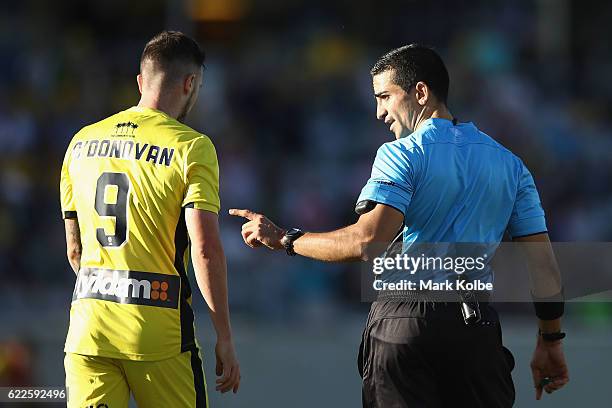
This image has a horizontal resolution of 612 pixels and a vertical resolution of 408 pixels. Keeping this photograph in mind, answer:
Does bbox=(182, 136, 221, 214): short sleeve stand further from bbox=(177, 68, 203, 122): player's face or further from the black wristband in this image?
the black wristband

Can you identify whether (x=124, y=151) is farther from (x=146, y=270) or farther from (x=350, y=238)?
(x=350, y=238)

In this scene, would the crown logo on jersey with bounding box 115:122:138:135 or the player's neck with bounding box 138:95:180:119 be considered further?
the player's neck with bounding box 138:95:180:119

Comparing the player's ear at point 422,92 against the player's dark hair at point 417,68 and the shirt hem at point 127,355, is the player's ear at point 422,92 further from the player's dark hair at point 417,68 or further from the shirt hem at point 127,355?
the shirt hem at point 127,355

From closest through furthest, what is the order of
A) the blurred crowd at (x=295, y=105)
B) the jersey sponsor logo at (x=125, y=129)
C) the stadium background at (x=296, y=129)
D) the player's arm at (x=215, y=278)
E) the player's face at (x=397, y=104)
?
the player's arm at (x=215, y=278) < the jersey sponsor logo at (x=125, y=129) < the player's face at (x=397, y=104) < the stadium background at (x=296, y=129) < the blurred crowd at (x=295, y=105)

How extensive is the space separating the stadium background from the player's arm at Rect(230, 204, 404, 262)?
Answer: 4.09 metres

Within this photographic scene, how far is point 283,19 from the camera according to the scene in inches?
596

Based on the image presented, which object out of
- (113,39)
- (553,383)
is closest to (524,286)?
(553,383)

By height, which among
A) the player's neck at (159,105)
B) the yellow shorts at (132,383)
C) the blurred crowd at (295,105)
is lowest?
the yellow shorts at (132,383)

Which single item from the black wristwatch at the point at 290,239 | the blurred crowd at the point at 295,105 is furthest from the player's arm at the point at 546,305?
the blurred crowd at the point at 295,105

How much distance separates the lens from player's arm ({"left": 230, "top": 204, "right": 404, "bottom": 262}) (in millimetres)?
3996

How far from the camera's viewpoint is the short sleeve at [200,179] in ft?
13.4

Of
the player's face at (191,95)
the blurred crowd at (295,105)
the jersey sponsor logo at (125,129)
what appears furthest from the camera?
the blurred crowd at (295,105)

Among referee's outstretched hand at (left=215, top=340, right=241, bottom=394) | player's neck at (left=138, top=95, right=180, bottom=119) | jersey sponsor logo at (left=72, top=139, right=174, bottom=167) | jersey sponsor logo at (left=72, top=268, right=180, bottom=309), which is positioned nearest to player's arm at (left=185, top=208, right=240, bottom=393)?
referee's outstretched hand at (left=215, top=340, right=241, bottom=394)

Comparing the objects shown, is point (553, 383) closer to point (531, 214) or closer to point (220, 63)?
point (531, 214)
